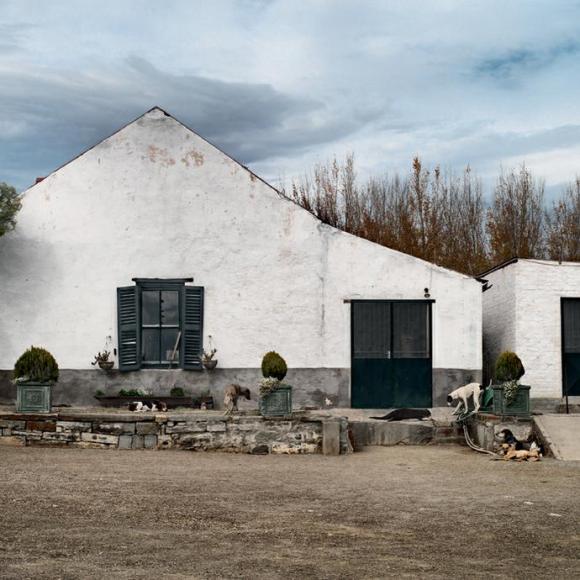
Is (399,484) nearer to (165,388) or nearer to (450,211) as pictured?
(165,388)

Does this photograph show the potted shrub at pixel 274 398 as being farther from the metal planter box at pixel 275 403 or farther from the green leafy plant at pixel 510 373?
the green leafy plant at pixel 510 373

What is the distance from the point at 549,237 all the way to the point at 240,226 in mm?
19878

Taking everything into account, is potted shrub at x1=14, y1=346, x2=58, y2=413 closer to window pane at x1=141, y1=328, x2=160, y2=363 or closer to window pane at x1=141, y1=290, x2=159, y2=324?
window pane at x1=141, y1=328, x2=160, y2=363

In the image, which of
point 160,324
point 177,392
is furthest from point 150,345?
point 177,392

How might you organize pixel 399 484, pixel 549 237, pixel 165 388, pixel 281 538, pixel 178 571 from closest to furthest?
pixel 178 571 → pixel 281 538 → pixel 399 484 → pixel 165 388 → pixel 549 237

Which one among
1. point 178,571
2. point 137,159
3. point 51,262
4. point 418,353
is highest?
point 137,159

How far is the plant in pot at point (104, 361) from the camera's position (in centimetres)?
2008

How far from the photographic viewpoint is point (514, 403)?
17.6m

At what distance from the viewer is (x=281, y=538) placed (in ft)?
30.4

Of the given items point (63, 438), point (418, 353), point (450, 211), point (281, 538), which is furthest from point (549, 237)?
point (281, 538)

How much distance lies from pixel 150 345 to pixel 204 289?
5.26 ft

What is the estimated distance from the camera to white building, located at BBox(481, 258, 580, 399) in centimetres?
2106

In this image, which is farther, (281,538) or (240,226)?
(240,226)

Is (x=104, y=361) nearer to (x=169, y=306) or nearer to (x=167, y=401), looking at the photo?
(x=167, y=401)
